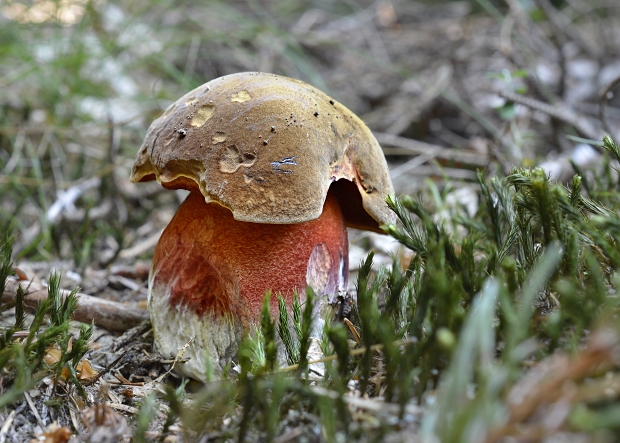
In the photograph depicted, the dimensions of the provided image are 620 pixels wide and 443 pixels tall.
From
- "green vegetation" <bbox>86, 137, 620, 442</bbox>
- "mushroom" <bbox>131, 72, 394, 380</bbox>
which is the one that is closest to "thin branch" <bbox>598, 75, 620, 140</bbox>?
"green vegetation" <bbox>86, 137, 620, 442</bbox>

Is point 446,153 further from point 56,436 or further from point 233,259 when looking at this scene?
point 56,436

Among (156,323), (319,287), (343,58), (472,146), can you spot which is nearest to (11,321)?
(156,323)

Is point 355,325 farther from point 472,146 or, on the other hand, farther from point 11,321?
point 472,146

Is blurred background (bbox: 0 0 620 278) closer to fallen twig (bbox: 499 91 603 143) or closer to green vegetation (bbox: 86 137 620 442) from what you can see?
fallen twig (bbox: 499 91 603 143)

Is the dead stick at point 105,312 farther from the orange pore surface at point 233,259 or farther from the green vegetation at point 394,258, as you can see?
the orange pore surface at point 233,259

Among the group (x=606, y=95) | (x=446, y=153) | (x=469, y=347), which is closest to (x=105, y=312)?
(x=469, y=347)

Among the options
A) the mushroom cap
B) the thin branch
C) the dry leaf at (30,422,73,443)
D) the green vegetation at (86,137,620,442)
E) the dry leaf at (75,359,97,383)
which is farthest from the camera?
the thin branch
